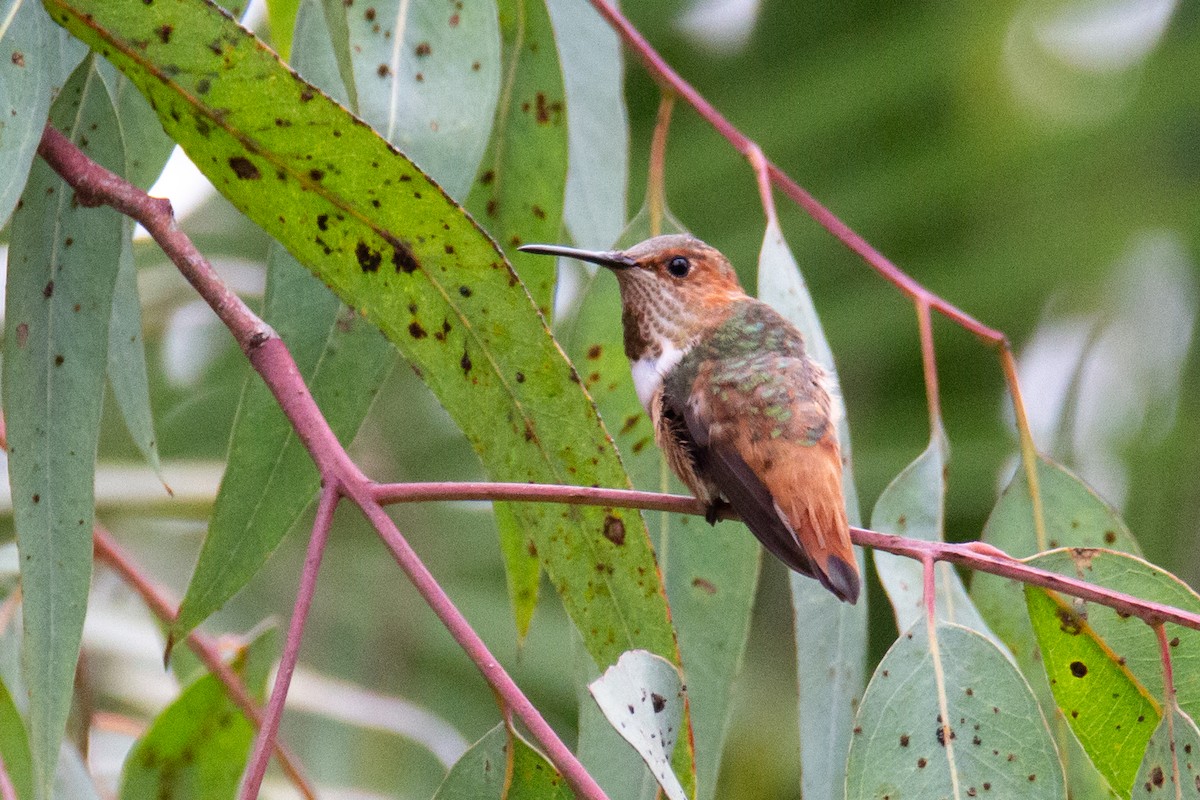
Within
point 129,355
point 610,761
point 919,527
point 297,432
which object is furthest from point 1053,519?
point 129,355

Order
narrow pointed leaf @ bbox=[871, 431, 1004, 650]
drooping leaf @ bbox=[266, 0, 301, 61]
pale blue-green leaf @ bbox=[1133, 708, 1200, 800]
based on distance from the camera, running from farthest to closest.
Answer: drooping leaf @ bbox=[266, 0, 301, 61] → narrow pointed leaf @ bbox=[871, 431, 1004, 650] → pale blue-green leaf @ bbox=[1133, 708, 1200, 800]

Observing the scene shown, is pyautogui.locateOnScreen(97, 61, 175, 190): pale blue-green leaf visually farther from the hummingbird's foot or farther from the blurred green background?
the blurred green background

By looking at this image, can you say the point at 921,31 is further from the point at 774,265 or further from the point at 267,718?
the point at 267,718

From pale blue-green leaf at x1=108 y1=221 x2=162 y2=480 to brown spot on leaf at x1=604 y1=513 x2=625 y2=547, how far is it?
0.51 metres

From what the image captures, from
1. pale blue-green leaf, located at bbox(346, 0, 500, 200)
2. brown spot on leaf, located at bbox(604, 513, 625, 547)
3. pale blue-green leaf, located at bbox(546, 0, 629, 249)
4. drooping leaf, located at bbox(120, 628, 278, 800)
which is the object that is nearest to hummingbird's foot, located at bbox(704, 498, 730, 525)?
brown spot on leaf, located at bbox(604, 513, 625, 547)

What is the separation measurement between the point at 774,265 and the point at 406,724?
3.80 feet

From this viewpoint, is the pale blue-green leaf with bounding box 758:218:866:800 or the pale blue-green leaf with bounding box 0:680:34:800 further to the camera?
the pale blue-green leaf with bounding box 0:680:34:800

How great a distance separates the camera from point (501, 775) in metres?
1.26

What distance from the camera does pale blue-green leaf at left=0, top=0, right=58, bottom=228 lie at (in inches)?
46.3

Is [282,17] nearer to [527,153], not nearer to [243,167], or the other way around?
[527,153]

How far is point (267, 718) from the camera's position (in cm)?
99

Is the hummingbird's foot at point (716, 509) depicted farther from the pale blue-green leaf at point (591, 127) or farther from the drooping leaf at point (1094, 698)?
the pale blue-green leaf at point (591, 127)

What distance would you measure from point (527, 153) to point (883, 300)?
134 cm

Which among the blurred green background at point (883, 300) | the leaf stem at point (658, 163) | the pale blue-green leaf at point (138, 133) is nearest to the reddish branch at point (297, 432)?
the pale blue-green leaf at point (138, 133)
